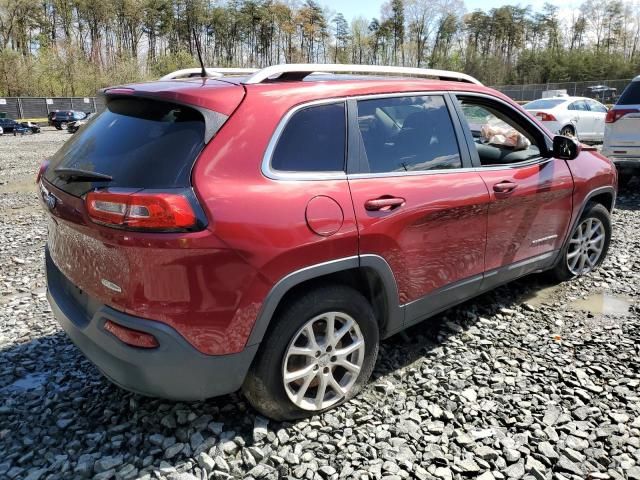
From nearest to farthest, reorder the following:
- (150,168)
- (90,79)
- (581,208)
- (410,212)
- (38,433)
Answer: (150,168), (38,433), (410,212), (581,208), (90,79)

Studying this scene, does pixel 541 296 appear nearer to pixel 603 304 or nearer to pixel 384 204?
pixel 603 304

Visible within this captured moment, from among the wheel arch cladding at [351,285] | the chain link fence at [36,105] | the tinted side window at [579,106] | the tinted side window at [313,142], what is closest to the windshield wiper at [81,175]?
the tinted side window at [313,142]

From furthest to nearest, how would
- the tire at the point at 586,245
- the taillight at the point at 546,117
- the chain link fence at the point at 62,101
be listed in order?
the chain link fence at the point at 62,101 < the taillight at the point at 546,117 < the tire at the point at 586,245

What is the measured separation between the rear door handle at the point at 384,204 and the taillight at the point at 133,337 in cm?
123

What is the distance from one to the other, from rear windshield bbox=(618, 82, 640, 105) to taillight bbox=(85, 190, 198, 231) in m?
8.52

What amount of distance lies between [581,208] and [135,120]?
365 cm

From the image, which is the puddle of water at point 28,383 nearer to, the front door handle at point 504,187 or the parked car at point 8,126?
the front door handle at point 504,187

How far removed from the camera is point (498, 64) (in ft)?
246

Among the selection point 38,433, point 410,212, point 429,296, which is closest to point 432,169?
point 410,212

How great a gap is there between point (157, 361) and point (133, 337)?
15 centimetres

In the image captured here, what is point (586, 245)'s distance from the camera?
4711 millimetres

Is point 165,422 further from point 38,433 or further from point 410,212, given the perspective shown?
point 410,212

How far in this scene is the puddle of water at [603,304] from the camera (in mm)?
4133

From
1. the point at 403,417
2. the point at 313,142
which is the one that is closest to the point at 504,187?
the point at 313,142
